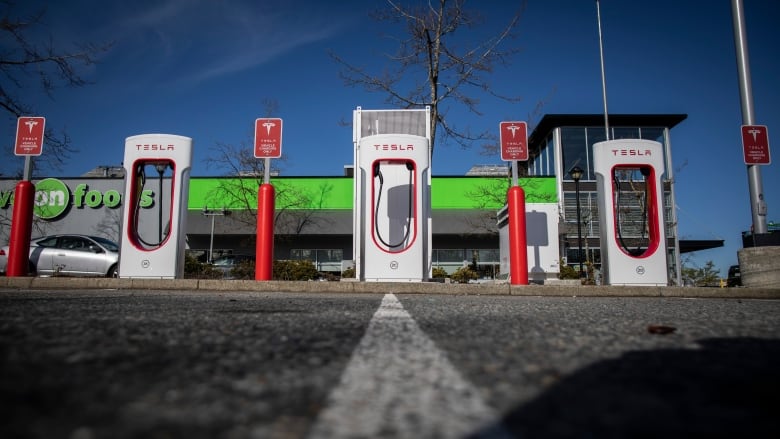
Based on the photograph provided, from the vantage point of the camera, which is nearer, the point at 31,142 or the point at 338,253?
the point at 31,142

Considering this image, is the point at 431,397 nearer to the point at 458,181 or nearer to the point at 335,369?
the point at 335,369

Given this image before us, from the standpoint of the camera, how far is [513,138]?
9.20 metres

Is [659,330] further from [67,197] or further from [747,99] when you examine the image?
[67,197]

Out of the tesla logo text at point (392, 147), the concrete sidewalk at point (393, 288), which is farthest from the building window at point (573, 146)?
the concrete sidewalk at point (393, 288)

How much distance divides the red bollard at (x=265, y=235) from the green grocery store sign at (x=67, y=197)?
64.8ft

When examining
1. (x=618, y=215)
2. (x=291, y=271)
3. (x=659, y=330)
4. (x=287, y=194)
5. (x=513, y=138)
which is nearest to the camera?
(x=659, y=330)

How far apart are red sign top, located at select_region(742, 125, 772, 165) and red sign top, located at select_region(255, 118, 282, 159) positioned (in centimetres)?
887

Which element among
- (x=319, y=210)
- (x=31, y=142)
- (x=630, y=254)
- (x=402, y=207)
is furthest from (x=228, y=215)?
(x=630, y=254)

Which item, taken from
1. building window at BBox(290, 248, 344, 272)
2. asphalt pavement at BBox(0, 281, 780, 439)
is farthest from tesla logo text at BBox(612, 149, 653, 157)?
building window at BBox(290, 248, 344, 272)

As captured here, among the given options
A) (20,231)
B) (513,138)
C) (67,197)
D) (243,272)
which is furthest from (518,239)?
(67,197)

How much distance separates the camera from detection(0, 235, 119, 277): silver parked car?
13938mm

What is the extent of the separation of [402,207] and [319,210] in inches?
695

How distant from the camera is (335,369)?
4.82 ft

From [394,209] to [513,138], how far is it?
2641 millimetres
